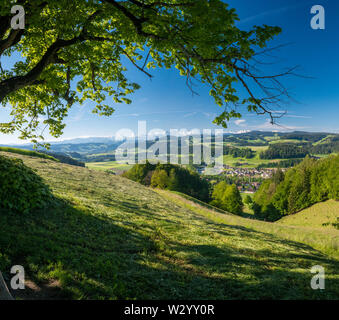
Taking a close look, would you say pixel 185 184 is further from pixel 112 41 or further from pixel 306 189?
pixel 112 41

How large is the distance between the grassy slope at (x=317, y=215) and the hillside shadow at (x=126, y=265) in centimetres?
6189

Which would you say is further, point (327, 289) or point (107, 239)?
point (107, 239)

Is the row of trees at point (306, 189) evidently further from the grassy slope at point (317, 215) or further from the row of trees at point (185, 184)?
the row of trees at point (185, 184)

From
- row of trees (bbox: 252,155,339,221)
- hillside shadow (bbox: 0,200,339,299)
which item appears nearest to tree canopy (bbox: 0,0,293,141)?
hillside shadow (bbox: 0,200,339,299)

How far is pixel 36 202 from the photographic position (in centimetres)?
1011

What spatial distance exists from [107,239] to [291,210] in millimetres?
85252

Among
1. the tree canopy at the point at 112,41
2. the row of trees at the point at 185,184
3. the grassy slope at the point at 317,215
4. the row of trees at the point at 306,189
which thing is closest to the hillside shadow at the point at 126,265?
the tree canopy at the point at 112,41

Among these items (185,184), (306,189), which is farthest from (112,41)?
(306,189)

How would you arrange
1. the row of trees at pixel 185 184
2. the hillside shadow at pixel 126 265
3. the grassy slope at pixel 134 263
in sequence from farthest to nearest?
the row of trees at pixel 185 184 < the grassy slope at pixel 134 263 < the hillside shadow at pixel 126 265

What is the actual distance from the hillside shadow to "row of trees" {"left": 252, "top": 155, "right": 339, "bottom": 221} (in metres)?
76.1

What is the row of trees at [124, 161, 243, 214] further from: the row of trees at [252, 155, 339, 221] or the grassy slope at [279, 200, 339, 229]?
the grassy slope at [279, 200, 339, 229]

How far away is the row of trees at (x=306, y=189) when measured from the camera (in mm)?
66875
